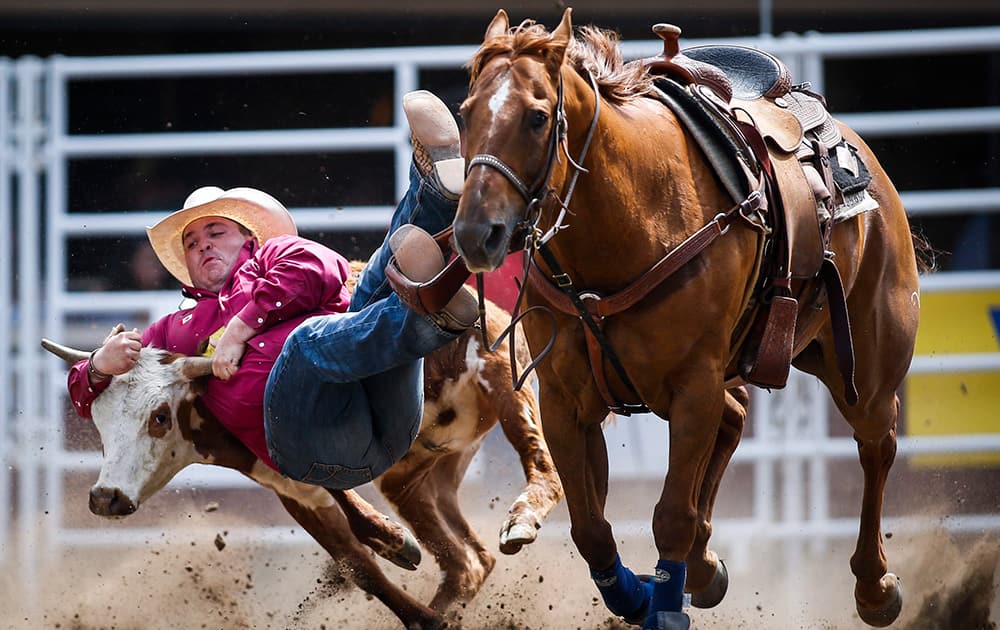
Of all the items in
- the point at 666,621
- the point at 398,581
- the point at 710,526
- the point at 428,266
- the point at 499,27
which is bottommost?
the point at 398,581

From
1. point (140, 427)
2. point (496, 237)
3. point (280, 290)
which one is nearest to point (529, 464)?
point (280, 290)

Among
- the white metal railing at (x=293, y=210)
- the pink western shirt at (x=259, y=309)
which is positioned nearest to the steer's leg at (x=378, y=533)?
the pink western shirt at (x=259, y=309)

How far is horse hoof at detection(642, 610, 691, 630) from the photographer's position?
10.2 ft

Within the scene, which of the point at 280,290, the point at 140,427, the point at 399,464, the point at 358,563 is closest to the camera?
the point at 280,290

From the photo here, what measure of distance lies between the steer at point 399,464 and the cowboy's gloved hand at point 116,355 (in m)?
0.09

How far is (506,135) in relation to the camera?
2652 mm

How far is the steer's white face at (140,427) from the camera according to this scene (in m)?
3.83

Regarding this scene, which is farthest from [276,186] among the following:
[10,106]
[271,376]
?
[271,376]

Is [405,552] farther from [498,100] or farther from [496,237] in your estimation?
[498,100]

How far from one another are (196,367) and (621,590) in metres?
1.41

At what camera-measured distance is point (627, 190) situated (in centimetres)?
301

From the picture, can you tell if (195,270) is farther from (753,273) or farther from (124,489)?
(753,273)

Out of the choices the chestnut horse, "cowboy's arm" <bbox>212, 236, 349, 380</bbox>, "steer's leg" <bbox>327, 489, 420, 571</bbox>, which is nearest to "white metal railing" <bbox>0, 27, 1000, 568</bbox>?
"steer's leg" <bbox>327, 489, 420, 571</bbox>

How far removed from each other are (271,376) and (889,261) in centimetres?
184
